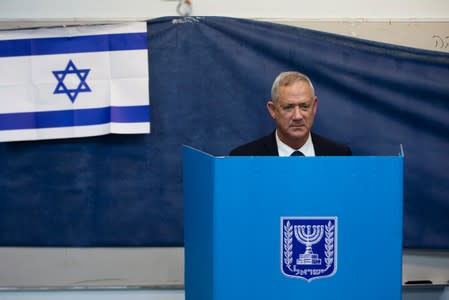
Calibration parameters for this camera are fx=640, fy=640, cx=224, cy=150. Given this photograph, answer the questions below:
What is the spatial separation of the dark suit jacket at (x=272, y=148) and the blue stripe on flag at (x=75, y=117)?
0.87 metres

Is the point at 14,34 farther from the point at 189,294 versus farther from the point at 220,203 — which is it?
the point at 220,203

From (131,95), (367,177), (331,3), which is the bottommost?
(367,177)

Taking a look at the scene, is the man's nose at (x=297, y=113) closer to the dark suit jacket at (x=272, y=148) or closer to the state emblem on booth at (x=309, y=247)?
the dark suit jacket at (x=272, y=148)

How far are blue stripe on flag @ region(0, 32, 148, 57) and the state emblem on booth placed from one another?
178 cm

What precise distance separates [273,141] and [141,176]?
37.4 inches

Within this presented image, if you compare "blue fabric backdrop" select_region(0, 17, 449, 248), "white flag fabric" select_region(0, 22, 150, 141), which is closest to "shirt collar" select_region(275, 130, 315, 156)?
"blue fabric backdrop" select_region(0, 17, 449, 248)

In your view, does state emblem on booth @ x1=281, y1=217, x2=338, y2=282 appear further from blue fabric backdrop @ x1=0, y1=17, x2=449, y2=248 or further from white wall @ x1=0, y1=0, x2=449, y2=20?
white wall @ x1=0, y1=0, x2=449, y2=20

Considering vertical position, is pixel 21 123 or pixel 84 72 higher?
pixel 84 72

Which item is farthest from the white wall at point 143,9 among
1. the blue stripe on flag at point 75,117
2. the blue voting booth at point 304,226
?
the blue voting booth at point 304,226

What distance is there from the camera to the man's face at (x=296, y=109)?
1917 millimetres

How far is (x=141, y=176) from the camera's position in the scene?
110 inches

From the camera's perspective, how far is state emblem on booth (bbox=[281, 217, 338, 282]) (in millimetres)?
1131

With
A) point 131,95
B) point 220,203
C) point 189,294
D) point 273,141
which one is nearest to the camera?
point 220,203

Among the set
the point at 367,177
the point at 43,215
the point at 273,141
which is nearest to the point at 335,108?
the point at 273,141
